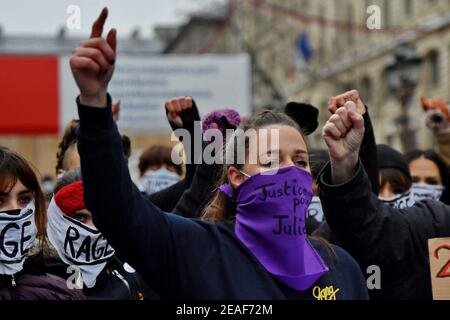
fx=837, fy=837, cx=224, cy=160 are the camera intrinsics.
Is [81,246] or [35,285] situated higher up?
[81,246]

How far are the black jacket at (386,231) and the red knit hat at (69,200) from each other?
104 centimetres

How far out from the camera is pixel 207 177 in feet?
12.0

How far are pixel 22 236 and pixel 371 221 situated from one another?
122 cm

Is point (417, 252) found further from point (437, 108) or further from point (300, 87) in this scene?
point (300, 87)

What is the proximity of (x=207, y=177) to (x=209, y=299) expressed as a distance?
147 cm

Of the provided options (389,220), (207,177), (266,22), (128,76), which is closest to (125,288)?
(207,177)

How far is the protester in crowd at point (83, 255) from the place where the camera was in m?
3.20

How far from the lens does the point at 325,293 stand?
2332mm

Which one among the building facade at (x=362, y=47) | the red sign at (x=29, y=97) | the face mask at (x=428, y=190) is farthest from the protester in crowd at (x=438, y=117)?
the building facade at (x=362, y=47)

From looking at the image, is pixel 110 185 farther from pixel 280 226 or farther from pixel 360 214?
pixel 360 214

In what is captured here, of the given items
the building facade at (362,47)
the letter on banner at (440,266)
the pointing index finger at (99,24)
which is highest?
the building facade at (362,47)

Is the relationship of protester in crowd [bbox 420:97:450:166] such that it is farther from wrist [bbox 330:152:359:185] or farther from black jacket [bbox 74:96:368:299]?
black jacket [bbox 74:96:368:299]

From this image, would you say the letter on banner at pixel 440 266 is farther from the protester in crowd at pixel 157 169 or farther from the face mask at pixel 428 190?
the protester in crowd at pixel 157 169

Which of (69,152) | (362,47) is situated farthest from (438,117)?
(362,47)
